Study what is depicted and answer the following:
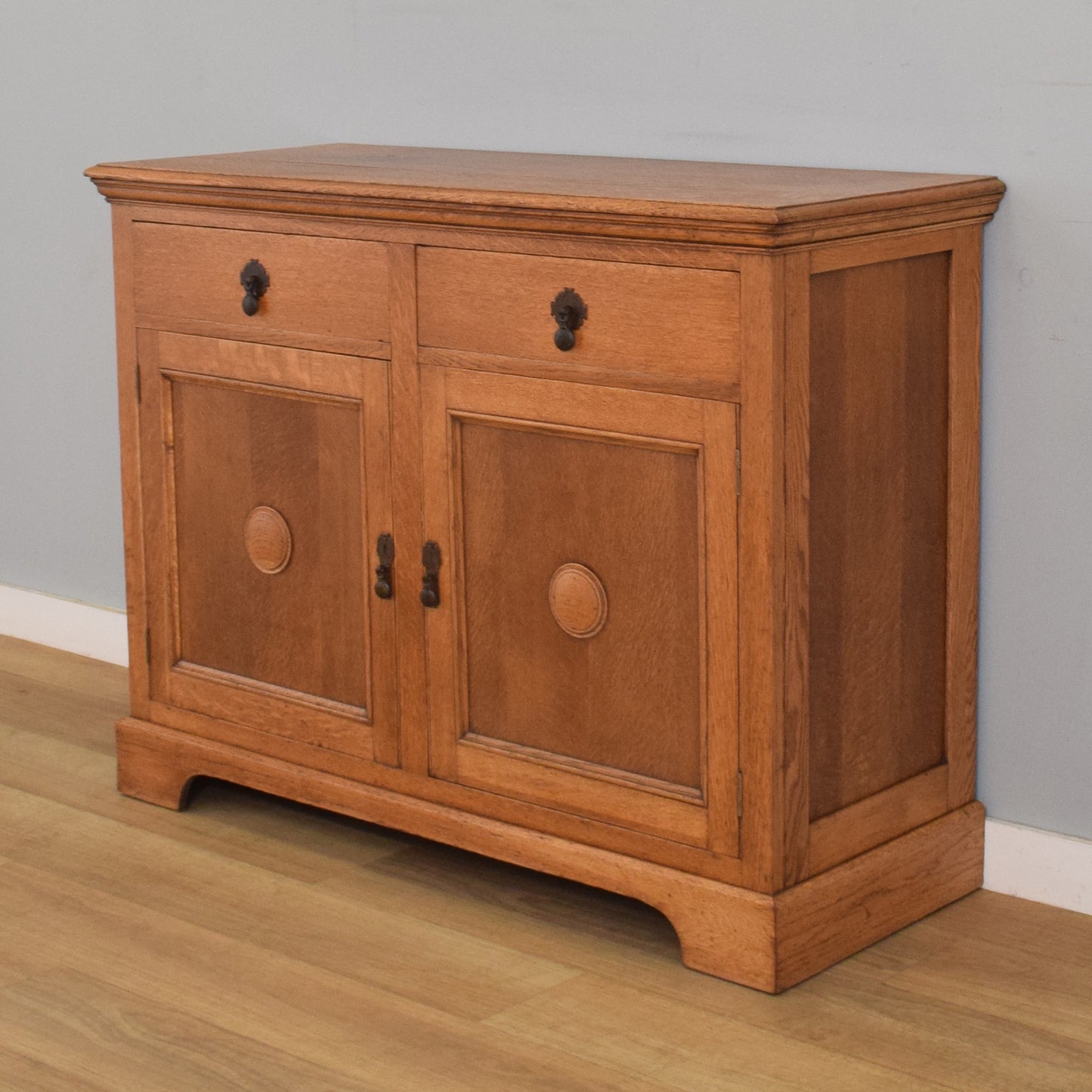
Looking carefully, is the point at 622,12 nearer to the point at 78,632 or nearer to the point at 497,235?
the point at 497,235

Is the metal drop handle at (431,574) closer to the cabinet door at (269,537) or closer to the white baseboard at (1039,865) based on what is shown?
the cabinet door at (269,537)

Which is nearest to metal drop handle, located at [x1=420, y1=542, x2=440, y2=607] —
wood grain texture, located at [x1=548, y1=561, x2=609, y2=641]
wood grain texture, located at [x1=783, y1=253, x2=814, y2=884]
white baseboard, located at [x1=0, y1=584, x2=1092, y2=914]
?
wood grain texture, located at [x1=548, y1=561, x2=609, y2=641]

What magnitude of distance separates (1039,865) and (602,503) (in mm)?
764

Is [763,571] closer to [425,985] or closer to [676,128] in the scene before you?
[425,985]

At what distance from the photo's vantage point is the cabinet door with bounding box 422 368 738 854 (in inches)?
85.4

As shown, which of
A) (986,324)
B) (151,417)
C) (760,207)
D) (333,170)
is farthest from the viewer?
(151,417)

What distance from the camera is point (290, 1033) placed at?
211 centimetres

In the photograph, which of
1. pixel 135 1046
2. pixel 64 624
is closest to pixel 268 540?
pixel 135 1046

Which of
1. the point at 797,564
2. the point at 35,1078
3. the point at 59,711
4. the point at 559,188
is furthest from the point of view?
the point at 59,711

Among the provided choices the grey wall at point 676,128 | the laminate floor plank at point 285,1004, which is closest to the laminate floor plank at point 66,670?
the grey wall at point 676,128

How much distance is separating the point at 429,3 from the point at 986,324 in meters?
1.04

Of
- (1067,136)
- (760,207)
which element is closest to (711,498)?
(760,207)

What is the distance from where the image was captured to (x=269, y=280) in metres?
2.51

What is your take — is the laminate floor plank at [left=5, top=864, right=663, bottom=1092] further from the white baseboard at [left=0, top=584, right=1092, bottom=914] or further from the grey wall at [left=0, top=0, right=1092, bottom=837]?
the grey wall at [left=0, top=0, right=1092, bottom=837]
